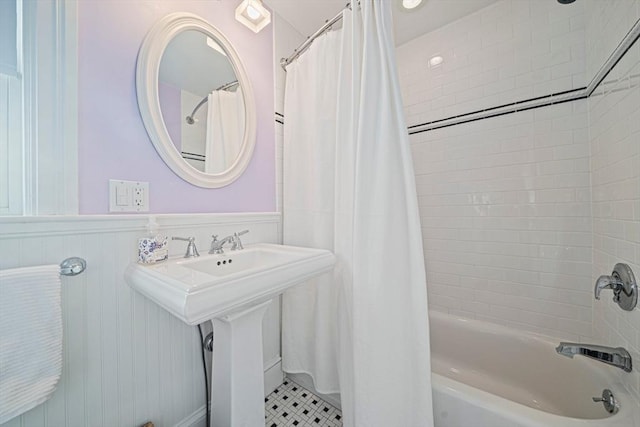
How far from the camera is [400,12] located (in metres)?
1.51

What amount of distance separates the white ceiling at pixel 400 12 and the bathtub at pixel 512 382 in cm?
202

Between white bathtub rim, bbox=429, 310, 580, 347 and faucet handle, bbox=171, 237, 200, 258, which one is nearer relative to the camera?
faucet handle, bbox=171, 237, 200, 258

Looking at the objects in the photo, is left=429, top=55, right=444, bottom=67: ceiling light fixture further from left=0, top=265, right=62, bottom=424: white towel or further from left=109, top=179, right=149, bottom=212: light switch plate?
left=0, top=265, right=62, bottom=424: white towel

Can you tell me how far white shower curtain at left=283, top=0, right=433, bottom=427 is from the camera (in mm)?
952

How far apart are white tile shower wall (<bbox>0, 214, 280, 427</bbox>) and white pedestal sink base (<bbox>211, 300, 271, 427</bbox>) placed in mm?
196

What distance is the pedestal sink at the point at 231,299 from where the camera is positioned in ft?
1.99

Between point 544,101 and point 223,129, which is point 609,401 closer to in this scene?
point 544,101

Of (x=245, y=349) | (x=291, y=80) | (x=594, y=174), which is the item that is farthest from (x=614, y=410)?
(x=291, y=80)

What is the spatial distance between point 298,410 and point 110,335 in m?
1.00

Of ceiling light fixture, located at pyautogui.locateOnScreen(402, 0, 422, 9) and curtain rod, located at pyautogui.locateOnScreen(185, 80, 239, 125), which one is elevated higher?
ceiling light fixture, located at pyautogui.locateOnScreen(402, 0, 422, 9)

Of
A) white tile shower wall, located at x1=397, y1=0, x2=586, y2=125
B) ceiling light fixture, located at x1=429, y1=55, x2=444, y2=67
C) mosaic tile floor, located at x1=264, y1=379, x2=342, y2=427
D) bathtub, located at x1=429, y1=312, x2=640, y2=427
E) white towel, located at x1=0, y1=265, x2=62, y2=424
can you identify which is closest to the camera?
white towel, located at x1=0, y1=265, x2=62, y2=424

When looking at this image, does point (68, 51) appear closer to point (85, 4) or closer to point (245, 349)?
point (85, 4)

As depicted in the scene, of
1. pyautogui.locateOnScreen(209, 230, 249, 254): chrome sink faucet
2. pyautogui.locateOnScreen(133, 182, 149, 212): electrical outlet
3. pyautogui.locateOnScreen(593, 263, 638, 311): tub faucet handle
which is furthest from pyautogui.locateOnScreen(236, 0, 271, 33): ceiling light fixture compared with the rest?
pyautogui.locateOnScreen(593, 263, 638, 311): tub faucet handle

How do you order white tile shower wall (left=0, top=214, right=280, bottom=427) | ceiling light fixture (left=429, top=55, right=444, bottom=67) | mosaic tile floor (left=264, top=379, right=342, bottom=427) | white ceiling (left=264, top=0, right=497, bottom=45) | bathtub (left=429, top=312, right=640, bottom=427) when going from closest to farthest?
white tile shower wall (left=0, top=214, right=280, bottom=427) < bathtub (left=429, top=312, right=640, bottom=427) < mosaic tile floor (left=264, top=379, right=342, bottom=427) < white ceiling (left=264, top=0, right=497, bottom=45) < ceiling light fixture (left=429, top=55, right=444, bottom=67)
